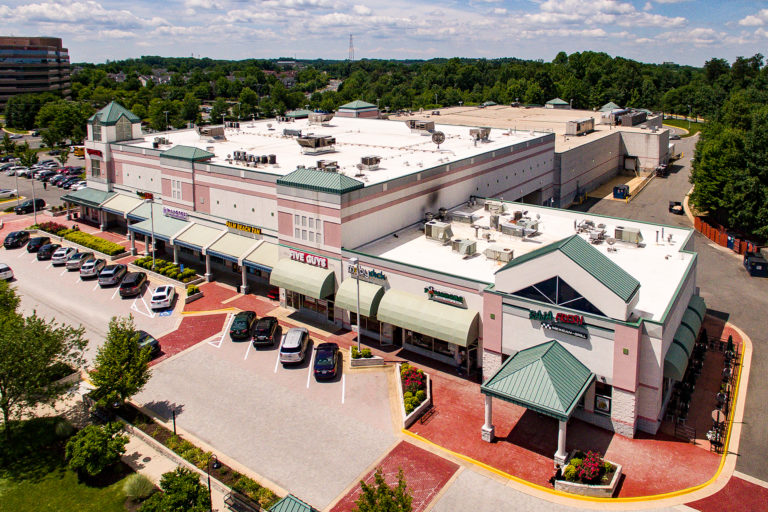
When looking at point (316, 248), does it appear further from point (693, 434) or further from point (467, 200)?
point (693, 434)

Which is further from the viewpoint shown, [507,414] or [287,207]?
[287,207]

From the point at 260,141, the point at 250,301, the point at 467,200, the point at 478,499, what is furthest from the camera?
the point at 260,141

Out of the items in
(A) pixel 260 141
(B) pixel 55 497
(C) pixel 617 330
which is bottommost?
(B) pixel 55 497

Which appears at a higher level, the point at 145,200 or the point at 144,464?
the point at 145,200

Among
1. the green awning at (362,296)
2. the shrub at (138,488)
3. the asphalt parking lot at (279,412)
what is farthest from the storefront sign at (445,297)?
the shrub at (138,488)

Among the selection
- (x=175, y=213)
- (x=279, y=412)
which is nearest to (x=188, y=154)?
(x=175, y=213)

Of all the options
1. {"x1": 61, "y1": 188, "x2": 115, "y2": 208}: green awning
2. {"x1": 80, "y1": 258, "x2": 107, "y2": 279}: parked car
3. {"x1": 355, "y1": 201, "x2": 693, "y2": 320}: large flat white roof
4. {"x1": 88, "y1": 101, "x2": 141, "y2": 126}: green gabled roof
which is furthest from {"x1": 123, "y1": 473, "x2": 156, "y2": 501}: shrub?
{"x1": 88, "y1": 101, "x2": 141, "y2": 126}: green gabled roof

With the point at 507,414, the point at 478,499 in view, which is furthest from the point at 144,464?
the point at 507,414

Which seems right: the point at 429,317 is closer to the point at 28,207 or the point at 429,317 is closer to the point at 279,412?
the point at 279,412
